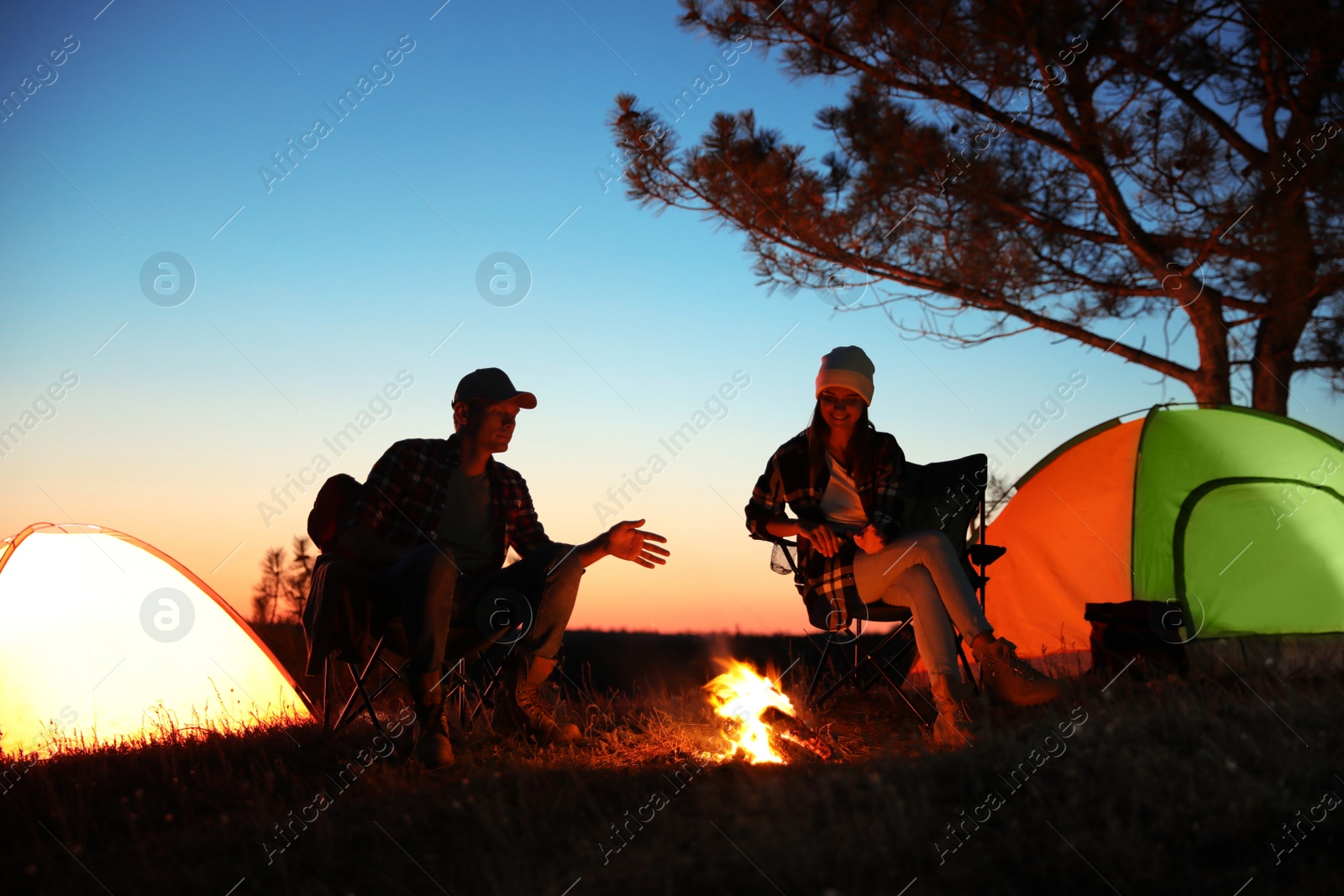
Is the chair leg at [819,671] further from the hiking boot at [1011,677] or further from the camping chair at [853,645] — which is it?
the hiking boot at [1011,677]

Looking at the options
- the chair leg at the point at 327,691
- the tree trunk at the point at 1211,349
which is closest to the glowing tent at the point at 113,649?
the chair leg at the point at 327,691

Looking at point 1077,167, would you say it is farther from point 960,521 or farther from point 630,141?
point 960,521

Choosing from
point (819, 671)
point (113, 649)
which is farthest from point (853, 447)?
point (113, 649)

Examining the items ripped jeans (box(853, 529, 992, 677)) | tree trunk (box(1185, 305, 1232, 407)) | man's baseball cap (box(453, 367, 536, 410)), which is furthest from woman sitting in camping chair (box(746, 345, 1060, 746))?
tree trunk (box(1185, 305, 1232, 407))

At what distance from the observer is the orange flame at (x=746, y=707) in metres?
3.09

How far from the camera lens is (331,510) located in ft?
11.1

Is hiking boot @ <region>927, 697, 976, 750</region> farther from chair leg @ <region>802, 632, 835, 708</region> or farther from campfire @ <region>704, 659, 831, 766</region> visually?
chair leg @ <region>802, 632, 835, 708</region>

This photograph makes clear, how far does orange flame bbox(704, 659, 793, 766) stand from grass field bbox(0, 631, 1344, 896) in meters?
0.09

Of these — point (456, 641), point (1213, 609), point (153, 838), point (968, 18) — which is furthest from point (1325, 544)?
point (153, 838)

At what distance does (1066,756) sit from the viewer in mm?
2574

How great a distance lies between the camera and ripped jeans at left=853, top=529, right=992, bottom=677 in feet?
10.8

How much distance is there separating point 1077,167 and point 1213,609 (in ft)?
9.39

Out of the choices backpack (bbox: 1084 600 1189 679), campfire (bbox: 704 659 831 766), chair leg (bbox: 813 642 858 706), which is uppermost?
campfire (bbox: 704 659 831 766)

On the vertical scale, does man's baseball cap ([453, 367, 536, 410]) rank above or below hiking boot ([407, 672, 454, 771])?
above
